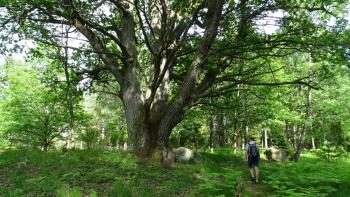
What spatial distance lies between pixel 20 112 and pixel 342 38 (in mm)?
26182

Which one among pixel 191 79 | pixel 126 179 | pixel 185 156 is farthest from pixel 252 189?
pixel 185 156

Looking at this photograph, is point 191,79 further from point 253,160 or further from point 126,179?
point 126,179

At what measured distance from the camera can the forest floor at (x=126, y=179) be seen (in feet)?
25.1

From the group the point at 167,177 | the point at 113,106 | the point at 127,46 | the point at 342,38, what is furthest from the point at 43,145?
the point at 342,38

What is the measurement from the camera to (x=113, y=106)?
142 feet

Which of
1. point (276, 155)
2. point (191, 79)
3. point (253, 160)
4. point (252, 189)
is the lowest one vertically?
point (252, 189)

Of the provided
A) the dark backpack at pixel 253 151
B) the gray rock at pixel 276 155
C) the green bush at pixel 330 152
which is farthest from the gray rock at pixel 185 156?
the green bush at pixel 330 152

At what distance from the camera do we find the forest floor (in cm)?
765

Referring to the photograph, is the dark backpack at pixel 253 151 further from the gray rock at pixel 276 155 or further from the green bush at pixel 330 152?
the gray rock at pixel 276 155

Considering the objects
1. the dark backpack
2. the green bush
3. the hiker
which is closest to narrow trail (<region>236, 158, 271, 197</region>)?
the hiker

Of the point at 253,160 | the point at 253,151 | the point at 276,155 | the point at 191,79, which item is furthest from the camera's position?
the point at 276,155

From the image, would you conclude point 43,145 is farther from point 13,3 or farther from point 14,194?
point 14,194

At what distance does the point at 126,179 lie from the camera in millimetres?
8922

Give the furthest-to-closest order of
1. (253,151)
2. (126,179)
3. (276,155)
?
(276,155) → (253,151) → (126,179)
